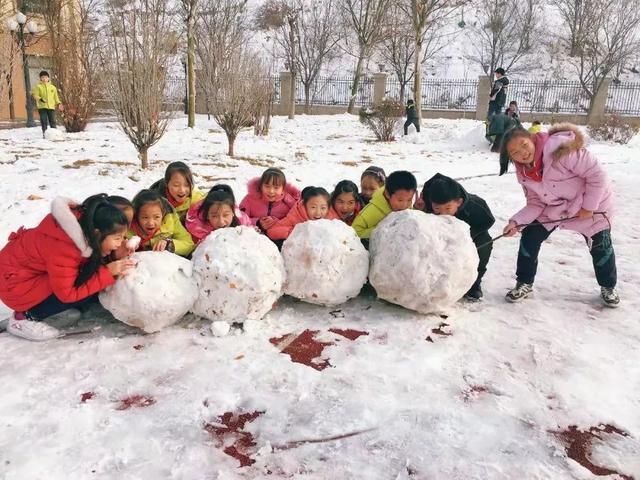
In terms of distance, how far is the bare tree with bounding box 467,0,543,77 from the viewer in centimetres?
3122

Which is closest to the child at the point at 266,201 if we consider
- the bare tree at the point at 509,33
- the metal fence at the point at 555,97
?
the metal fence at the point at 555,97

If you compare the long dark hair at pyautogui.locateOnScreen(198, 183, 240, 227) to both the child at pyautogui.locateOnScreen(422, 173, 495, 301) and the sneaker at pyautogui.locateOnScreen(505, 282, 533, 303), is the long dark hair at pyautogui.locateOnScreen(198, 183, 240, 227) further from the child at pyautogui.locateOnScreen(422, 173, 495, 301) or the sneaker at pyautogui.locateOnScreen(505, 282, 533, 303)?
the sneaker at pyautogui.locateOnScreen(505, 282, 533, 303)

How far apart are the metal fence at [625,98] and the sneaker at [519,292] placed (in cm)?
2465

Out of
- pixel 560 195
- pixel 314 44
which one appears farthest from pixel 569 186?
pixel 314 44

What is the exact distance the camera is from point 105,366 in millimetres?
2463

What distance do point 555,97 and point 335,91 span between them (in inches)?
470

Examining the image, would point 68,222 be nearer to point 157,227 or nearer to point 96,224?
point 96,224

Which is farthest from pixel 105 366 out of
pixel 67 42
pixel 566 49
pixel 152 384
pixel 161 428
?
pixel 566 49

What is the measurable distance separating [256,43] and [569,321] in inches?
1442

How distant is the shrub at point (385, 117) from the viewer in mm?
14633

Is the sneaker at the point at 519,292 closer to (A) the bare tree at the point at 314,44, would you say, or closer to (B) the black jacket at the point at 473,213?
(B) the black jacket at the point at 473,213

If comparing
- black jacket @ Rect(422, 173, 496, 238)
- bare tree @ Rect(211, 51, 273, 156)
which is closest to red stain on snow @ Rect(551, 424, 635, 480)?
black jacket @ Rect(422, 173, 496, 238)

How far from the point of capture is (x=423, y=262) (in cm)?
287

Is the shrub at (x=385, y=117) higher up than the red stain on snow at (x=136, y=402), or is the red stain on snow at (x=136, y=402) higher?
the shrub at (x=385, y=117)
